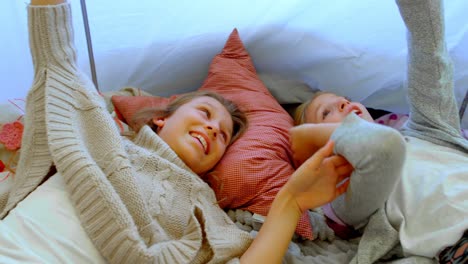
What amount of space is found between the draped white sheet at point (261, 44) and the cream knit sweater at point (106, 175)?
12.4 inches

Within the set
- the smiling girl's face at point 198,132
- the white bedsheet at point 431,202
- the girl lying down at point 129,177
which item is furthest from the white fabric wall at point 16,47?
the white bedsheet at point 431,202

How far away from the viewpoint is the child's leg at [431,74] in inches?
41.3

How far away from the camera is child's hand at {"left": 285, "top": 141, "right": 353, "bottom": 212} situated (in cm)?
85

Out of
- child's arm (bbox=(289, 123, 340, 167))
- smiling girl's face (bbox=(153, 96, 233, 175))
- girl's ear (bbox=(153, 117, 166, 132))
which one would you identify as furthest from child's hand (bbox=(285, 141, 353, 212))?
girl's ear (bbox=(153, 117, 166, 132))

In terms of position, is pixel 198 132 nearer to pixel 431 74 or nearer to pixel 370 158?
pixel 370 158

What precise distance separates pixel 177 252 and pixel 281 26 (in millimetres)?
799

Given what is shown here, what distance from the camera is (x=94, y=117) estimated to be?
38.1 inches

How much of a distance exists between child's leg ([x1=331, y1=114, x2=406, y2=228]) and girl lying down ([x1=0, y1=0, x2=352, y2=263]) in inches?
1.4

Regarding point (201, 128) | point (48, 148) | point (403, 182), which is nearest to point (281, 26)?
point (201, 128)

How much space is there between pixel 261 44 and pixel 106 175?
745 millimetres

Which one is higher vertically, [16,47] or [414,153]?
[16,47]

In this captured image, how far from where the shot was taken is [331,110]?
3.94 feet

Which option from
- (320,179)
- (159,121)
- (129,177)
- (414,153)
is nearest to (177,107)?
(159,121)

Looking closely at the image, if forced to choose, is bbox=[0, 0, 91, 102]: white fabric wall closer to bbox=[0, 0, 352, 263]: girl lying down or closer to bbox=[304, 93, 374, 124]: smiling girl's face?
bbox=[0, 0, 352, 263]: girl lying down
